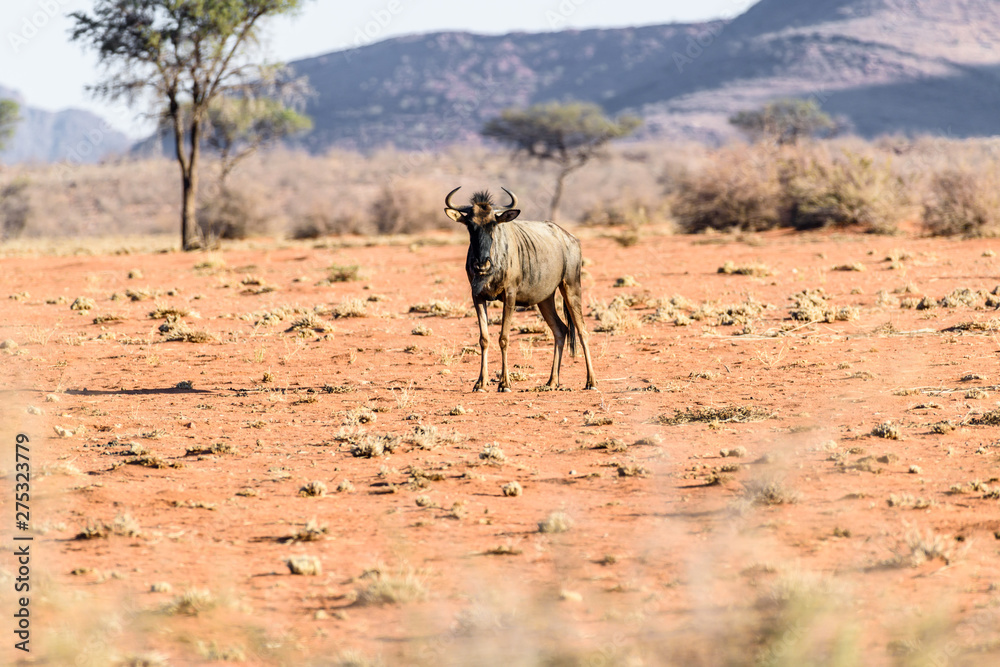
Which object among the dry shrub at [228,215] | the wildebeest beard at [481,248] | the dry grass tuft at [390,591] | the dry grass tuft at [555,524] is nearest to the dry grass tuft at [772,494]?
the dry grass tuft at [555,524]

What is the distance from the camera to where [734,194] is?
1190 inches

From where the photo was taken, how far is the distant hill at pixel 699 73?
4245 inches

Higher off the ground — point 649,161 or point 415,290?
point 649,161

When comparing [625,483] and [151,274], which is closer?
[625,483]

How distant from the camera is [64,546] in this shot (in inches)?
230

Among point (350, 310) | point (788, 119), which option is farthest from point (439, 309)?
point (788, 119)

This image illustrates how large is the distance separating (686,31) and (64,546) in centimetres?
17392

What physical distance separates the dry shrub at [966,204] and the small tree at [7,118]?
42.0 m

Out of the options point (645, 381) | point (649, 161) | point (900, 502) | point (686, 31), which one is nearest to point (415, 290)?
point (645, 381)

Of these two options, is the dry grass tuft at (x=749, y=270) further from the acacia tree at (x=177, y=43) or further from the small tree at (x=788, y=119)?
the small tree at (x=788, y=119)

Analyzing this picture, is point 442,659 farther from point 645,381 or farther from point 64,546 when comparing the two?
point 645,381

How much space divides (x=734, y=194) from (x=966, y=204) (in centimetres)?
703

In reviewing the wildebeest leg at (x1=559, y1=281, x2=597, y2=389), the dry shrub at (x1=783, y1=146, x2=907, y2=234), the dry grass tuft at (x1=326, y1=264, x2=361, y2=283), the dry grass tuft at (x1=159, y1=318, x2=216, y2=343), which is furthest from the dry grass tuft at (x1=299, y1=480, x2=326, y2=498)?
the dry shrub at (x1=783, y1=146, x2=907, y2=234)

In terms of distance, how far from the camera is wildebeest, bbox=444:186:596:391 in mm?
9383
